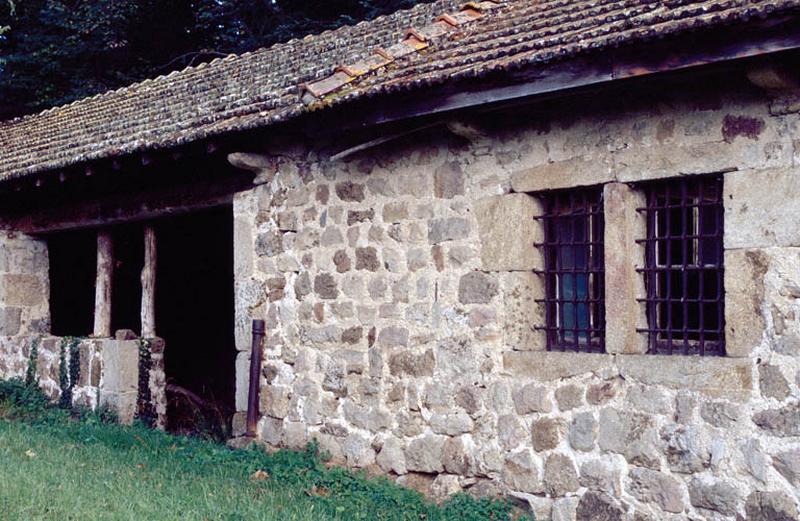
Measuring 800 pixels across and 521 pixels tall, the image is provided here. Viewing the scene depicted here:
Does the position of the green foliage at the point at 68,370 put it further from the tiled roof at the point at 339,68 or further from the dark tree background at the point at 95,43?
the dark tree background at the point at 95,43

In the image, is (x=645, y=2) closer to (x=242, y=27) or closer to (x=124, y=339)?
(x=124, y=339)

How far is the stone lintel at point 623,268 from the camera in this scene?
516cm

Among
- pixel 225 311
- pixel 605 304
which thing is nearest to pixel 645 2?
pixel 605 304

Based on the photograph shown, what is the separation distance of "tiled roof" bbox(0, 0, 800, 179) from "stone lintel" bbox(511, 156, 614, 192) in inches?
28.0

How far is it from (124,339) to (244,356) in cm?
208

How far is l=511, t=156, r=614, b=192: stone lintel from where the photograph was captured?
17.2 ft

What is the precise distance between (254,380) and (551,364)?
107 inches

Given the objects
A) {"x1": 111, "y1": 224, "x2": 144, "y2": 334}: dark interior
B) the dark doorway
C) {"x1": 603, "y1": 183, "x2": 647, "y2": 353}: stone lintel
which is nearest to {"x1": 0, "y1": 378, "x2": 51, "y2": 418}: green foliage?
{"x1": 111, "y1": 224, "x2": 144, "y2": 334}: dark interior

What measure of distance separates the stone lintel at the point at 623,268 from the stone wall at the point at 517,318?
1 centimetres

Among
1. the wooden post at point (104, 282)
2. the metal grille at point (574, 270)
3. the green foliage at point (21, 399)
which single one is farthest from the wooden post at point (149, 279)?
the metal grille at point (574, 270)

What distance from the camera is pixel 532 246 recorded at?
563 cm

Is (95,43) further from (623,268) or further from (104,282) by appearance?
(623,268)

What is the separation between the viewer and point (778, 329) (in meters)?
4.56

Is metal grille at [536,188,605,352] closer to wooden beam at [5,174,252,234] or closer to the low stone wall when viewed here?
wooden beam at [5,174,252,234]
